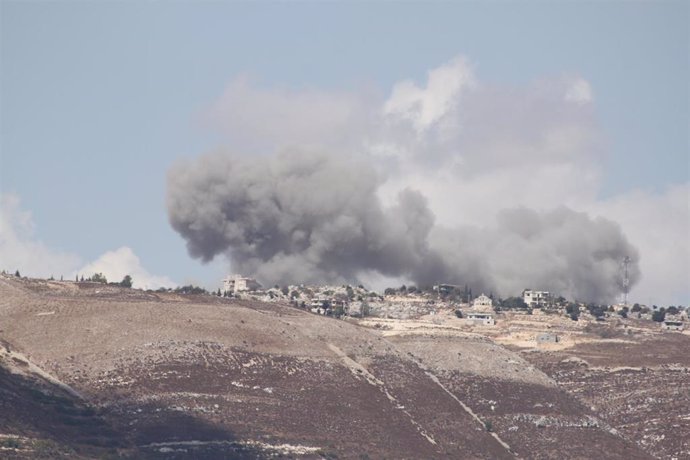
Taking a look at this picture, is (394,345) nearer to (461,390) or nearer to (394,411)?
(461,390)

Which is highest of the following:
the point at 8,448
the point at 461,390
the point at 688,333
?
the point at 688,333

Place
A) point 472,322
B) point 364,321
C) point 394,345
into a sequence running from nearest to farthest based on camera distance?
point 394,345
point 364,321
point 472,322

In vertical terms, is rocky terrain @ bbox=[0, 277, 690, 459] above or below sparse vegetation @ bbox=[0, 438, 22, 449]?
above

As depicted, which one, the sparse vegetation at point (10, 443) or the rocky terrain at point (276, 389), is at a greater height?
the rocky terrain at point (276, 389)

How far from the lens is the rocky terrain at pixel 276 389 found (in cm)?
11444

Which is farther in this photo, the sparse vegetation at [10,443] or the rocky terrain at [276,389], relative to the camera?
the rocky terrain at [276,389]

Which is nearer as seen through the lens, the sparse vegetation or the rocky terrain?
the sparse vegetation

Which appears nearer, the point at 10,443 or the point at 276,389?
the point at 10,443

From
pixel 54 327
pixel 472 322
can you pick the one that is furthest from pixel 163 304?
pixel 472 322

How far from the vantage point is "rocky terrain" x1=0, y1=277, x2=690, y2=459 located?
114m

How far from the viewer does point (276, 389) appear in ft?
423

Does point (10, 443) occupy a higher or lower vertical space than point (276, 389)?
lower

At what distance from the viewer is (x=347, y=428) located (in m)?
124

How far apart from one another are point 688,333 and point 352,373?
6873 cm
